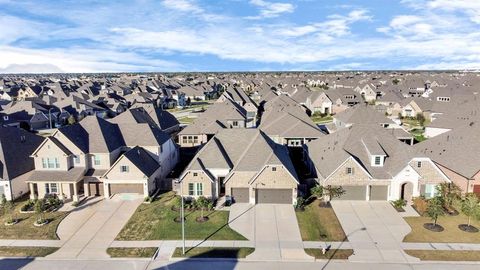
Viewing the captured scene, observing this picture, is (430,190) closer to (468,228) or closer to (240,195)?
(468,228)

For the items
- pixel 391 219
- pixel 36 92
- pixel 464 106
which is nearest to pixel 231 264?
pixel 391 219

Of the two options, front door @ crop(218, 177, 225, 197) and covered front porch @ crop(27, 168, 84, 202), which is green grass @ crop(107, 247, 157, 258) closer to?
front door @ crop(218, 177, 225, 197)

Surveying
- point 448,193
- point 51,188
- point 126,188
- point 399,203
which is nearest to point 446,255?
point 399,203

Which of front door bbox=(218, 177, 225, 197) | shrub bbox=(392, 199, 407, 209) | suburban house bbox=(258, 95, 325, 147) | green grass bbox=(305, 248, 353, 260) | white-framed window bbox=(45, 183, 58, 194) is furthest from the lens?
suburban house bbox=(258, 95, 325, 147)

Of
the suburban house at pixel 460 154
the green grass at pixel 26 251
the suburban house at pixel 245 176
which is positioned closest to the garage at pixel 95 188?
the suburban house at pixel 245 176

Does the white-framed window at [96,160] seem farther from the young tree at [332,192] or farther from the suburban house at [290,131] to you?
the suburban house at [290,131]

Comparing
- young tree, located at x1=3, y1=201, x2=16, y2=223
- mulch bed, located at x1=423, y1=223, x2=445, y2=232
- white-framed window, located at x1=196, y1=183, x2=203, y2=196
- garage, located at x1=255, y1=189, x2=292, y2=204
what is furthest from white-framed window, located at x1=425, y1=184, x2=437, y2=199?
young tree, located at x1=3, y1=201, x2=16, y2=223

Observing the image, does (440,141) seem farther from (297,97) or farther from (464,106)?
(297,97)
